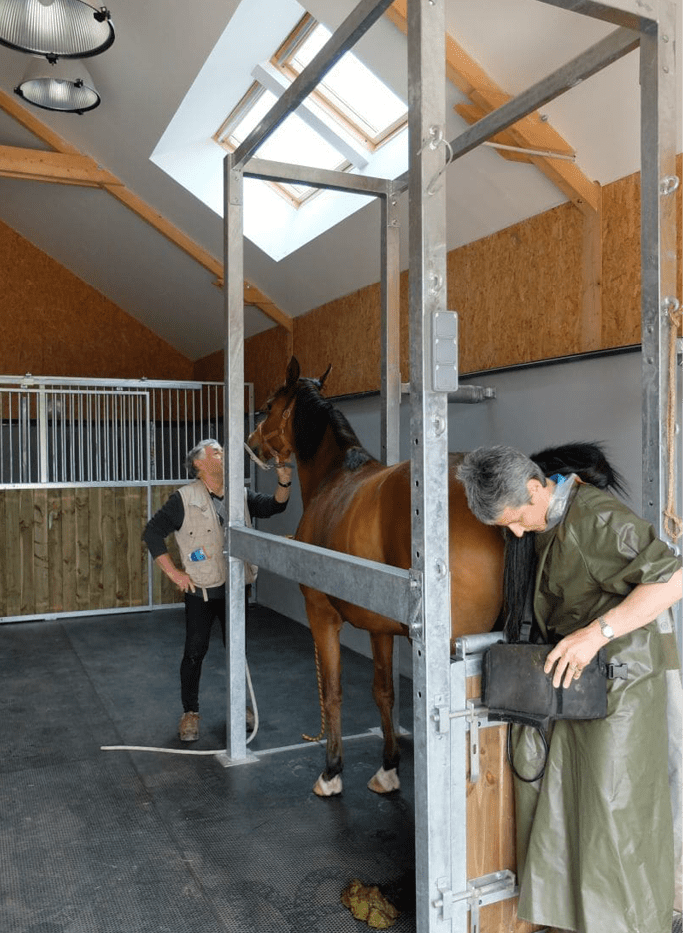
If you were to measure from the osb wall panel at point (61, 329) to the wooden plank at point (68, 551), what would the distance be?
7.74 feet

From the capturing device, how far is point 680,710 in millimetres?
1725

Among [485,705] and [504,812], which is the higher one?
[485,705]

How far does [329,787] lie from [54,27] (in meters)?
3.03

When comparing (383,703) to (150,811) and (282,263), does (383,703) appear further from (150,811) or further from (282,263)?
(282,263)

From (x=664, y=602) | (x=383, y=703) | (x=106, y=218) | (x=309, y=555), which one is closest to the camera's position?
(x=664, y=602)

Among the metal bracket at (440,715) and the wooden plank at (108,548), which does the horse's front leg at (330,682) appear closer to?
the metal bracket at (440,715)

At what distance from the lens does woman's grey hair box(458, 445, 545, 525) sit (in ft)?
5.31

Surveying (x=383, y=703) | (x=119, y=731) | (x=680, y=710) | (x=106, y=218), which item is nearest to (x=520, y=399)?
(x=383, y=703)

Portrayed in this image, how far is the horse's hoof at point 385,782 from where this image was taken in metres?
2.84

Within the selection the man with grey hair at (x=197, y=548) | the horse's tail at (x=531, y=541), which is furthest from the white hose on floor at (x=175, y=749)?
the horse's tail at (x=531, y=541)

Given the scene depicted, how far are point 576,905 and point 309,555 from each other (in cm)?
104

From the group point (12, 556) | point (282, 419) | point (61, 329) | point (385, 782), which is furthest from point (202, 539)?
point (61, 329)

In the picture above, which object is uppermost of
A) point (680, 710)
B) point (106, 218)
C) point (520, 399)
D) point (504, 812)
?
point (106, 218)

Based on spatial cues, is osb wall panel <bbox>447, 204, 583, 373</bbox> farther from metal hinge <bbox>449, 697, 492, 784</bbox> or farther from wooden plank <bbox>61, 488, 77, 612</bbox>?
wooden plank <bbox>61, 488, 77, 612</bbox>
